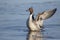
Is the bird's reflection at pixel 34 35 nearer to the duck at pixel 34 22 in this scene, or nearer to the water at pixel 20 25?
the water at pixel 20 25

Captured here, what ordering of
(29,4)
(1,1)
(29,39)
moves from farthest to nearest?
1. (1,1)
2. (29,4)
3. (29,39)

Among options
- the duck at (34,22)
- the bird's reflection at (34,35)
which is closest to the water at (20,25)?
the bird's reflection at (34,35)

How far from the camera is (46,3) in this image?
73.9 ft

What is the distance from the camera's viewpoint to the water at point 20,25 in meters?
13.9

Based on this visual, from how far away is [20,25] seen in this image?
1600 cm

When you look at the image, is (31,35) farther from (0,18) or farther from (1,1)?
(1,1)

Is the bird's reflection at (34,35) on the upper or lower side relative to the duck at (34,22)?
lower

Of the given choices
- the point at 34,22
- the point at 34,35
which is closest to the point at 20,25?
the point at 34,22

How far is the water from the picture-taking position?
13.9 metres

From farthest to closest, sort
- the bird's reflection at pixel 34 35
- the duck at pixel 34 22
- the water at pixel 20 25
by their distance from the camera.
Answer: the duck at pixel 34 22 < the water at pixel 20 25 < the bird's reflection at pixel 34 35

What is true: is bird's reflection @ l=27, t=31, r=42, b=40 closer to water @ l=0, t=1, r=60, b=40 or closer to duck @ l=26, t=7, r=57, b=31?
water @ l=0, t=1, r=60, b=40

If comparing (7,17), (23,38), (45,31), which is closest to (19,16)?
(7,17)

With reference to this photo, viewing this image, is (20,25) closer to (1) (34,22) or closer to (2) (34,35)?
(1) (34,22)

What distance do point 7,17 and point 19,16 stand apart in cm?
60
